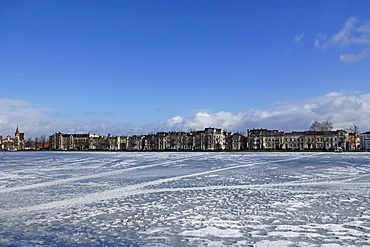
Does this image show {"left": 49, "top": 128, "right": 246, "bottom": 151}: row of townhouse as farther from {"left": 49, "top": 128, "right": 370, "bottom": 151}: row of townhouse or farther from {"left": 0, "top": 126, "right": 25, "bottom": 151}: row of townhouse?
{"left": 0, "top": 126, "right": 25, "bottom": 151}: row of townhouse

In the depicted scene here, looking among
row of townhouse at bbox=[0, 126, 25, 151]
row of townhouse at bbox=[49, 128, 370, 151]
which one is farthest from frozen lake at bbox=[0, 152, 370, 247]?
row of townhouse at bbox=[0, 126, 25, 151]

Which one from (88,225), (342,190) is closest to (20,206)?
(88,225)

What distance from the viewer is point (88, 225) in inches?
263

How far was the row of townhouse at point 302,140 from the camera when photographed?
121 meters

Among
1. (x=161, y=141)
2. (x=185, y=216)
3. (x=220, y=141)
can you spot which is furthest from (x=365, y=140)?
(x=185, y=216)

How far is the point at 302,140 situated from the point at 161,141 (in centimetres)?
5546

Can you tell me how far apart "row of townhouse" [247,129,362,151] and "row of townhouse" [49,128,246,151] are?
9.58 meters

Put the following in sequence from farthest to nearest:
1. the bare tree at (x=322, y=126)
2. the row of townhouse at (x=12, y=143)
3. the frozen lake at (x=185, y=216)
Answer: the row of townhouse at (x=12, y=143), the bare tree at (x=322, y=126), the frozen lake at (x=185, y=216)

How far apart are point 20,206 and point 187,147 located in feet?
448

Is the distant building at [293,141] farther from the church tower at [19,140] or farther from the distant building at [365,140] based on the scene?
the church tower at [19,140]

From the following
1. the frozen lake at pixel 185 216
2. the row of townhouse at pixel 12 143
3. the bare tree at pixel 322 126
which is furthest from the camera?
the row of townhouse at pixel 12 143

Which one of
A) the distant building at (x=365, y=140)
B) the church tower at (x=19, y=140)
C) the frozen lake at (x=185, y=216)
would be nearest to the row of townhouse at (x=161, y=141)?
the church tower at (x=19, y=140)

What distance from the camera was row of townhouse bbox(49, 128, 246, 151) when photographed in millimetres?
144250

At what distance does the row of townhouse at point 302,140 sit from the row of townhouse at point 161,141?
9.58m
